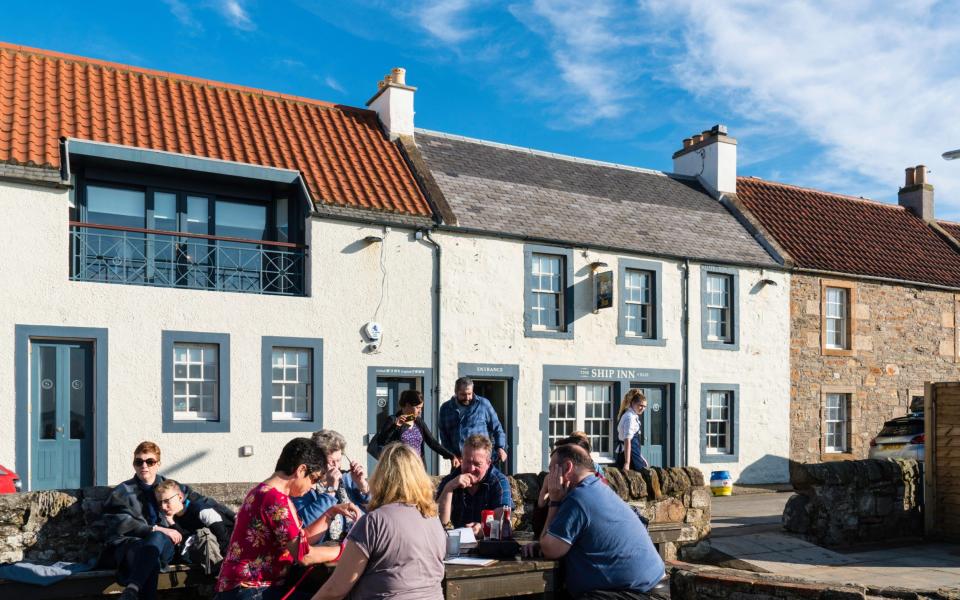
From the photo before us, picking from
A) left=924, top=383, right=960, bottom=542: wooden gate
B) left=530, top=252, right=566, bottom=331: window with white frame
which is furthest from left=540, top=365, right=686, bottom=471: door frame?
left=924, top=383, right=960, bottom=542: wooden gate

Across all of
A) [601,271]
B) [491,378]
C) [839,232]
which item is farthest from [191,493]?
[839,232]

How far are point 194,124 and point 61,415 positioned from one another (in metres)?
5.60

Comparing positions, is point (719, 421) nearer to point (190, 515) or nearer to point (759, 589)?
point (759, 589)

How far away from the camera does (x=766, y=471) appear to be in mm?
20453

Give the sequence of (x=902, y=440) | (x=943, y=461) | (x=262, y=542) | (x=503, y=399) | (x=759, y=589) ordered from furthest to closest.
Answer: (x=503, y=399), (x=902, y=440), (x=943, y=461), (x=759, y=589), (x=262, y=542)

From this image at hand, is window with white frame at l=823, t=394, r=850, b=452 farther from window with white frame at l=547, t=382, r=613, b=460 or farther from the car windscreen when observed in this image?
window with white frame at l=547, t=382, r=613, b=460

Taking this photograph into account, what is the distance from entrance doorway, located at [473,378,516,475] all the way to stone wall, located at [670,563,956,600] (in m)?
9.54

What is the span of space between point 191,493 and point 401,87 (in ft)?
41.7

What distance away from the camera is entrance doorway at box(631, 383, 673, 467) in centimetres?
1902

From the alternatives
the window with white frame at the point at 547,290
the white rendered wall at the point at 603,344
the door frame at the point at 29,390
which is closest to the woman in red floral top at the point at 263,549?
the door frame at the point at 29,390

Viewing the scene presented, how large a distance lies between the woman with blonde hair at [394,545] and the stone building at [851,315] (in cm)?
1756

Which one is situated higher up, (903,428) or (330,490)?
(330,490)

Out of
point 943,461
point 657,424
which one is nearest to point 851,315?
point 657,424

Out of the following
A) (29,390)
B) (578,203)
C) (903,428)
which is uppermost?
(578,203)
